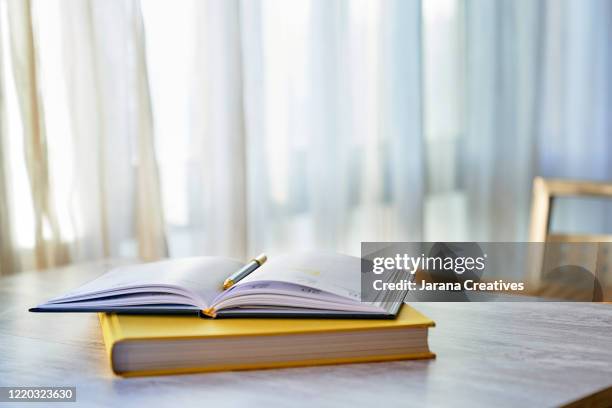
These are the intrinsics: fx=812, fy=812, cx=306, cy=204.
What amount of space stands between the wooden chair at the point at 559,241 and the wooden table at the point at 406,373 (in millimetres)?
837

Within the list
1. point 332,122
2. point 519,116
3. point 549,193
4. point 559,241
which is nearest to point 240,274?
point 559,241

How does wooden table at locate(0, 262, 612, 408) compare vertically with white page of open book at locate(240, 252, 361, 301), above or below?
below

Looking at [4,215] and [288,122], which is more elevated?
[288,122]

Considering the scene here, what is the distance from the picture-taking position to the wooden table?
760mm

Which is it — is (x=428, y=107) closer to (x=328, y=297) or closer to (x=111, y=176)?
(x=111, y=176)

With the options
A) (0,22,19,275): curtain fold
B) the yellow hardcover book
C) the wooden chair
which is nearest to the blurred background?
(0,22,19,275): curtain fold

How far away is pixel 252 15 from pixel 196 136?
1.28 ft

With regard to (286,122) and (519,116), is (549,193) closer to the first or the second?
(286,122)

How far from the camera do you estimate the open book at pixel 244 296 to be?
35.4 inches

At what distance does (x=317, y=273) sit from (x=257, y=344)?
0.47 feet

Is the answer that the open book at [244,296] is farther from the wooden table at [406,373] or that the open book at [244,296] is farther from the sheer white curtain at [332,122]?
the sheer white curtain at [332,122]

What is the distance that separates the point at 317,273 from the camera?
96cm

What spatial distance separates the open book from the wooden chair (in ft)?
3.48

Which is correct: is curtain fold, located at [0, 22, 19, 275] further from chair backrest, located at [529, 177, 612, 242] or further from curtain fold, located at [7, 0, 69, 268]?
chair backrest, located at [529, 177, 612, 242]
